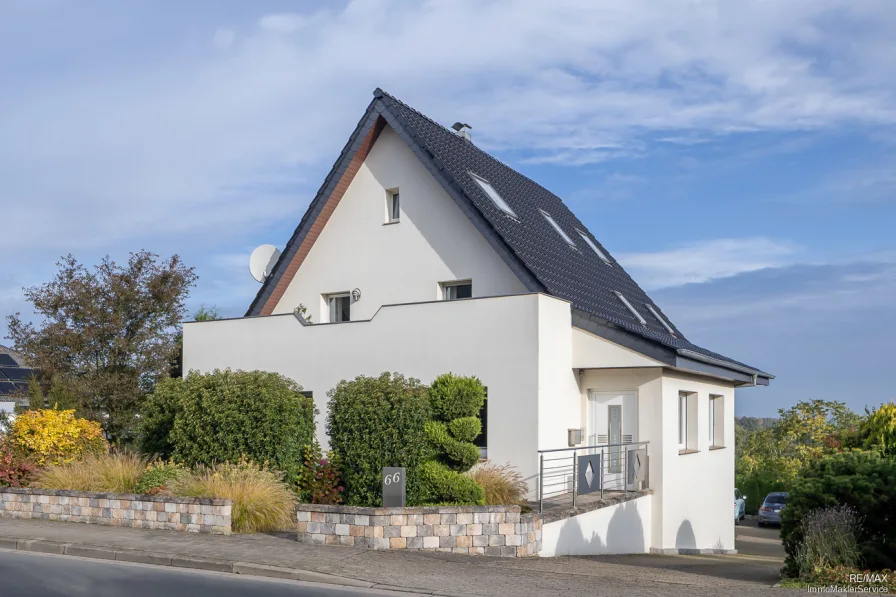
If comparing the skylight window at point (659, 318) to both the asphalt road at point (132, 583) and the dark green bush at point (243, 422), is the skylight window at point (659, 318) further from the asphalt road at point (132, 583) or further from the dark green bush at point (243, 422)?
the asphalt road at point (132, 583)

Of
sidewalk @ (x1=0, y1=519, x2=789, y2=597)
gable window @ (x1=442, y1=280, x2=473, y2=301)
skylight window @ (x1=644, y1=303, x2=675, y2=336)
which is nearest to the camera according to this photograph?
sidewalk @ (x1=0, y1=519, x2=789, y2=597)

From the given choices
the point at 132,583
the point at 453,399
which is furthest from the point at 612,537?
the point at 132,583

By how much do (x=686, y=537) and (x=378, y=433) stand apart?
338 inches

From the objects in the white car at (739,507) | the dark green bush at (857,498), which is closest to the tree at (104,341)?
the dark green bush at (857,498)

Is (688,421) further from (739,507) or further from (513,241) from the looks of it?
(739,507)

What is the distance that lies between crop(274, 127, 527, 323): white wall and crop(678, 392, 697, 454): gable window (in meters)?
4.88

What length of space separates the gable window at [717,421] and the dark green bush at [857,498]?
10.2 metres

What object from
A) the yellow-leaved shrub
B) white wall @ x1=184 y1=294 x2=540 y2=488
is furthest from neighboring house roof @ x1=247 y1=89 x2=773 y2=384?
the yellow-leaved shrub

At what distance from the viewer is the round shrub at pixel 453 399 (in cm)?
1544

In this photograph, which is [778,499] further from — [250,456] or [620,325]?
[250,456]

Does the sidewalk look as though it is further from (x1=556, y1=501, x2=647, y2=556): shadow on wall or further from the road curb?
(x1=556, y1=501, x2=647, y2=556): shadow on wall

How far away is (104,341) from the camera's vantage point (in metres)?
23.1

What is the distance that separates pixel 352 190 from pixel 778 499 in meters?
21.5

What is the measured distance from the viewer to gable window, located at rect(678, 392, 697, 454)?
20.9m
